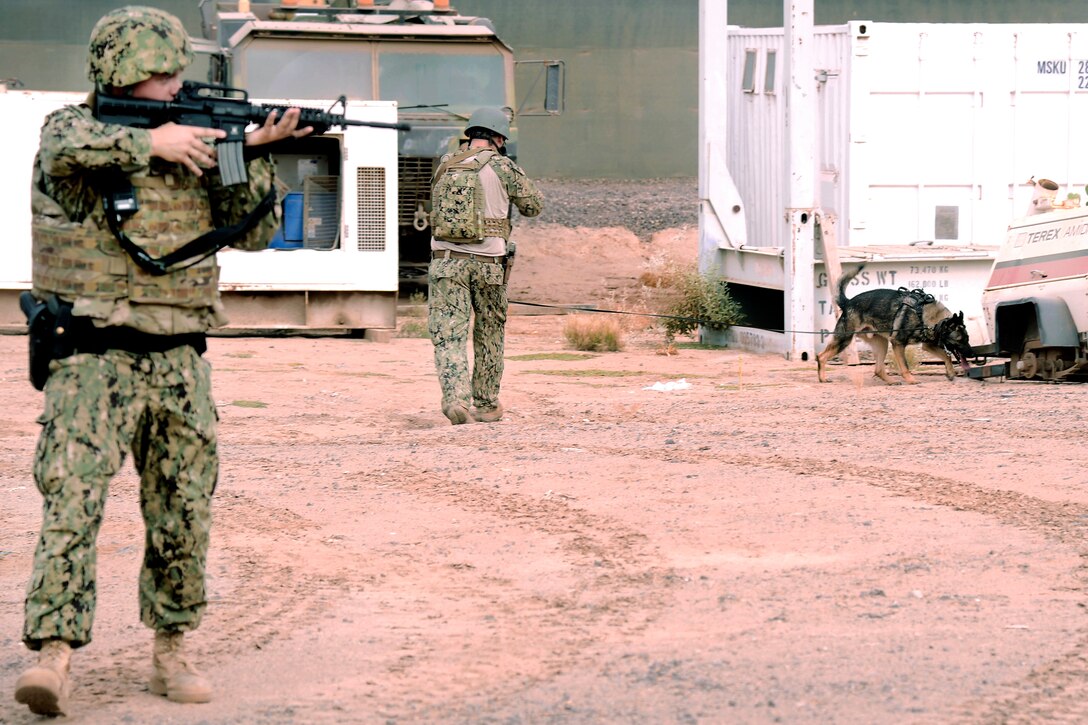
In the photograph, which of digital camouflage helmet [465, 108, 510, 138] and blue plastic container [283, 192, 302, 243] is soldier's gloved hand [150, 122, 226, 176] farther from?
blue plastic container [283, 192, 302, 243]

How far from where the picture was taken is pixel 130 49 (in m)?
4.22

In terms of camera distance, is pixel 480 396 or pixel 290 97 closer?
pixel 480 396

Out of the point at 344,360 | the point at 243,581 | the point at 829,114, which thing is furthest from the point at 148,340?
the point at 829,114

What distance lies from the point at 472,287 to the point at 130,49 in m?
5.48

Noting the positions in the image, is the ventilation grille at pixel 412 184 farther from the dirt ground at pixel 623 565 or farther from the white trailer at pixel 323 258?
the dirt ground at pixel 623 565

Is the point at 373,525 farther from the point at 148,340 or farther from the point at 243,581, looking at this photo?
the point at 148,340

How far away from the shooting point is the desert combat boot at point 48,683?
4023mm

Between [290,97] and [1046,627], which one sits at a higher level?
[290,97]

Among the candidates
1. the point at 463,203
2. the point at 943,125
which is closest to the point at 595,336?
the point at 943,125

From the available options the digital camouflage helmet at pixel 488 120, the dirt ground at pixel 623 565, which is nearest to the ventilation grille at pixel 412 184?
the dirt ground at pixel 623 565

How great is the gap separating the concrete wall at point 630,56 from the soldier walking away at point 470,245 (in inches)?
646

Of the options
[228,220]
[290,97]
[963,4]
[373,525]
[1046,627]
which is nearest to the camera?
[228,220]

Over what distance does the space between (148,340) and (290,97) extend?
39.6 feet

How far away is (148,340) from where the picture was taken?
14.0 feet
